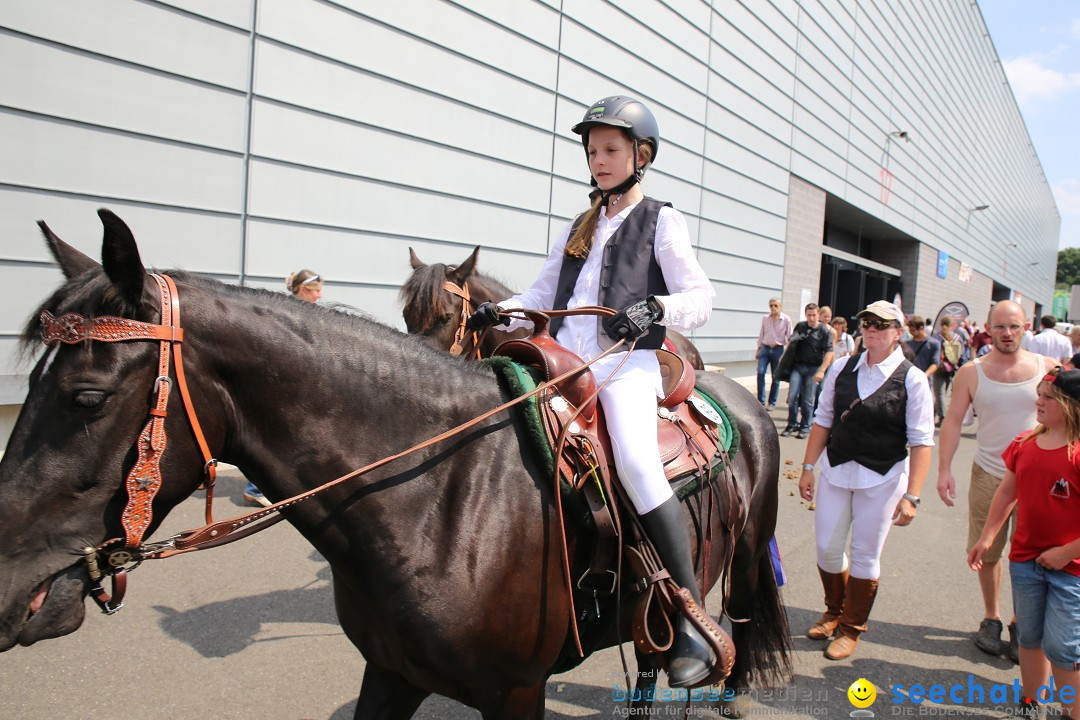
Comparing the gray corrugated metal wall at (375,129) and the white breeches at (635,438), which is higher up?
the gray corrugated metal wall at (375,129)

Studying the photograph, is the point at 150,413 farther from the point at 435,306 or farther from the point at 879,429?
the point at 879,429

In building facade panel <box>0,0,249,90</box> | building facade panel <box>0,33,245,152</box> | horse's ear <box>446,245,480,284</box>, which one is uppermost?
building facade panel <box>0,0,249,90</box>

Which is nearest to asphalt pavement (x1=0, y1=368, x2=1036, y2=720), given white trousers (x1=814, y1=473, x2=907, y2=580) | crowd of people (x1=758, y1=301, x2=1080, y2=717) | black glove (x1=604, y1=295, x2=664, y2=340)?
crowd of people (x1=758, y1=301, x2=1080, y2=717)

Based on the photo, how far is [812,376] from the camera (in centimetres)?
1042

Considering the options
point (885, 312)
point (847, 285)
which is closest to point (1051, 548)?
point (885, 312)

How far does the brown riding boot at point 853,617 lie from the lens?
151 inches

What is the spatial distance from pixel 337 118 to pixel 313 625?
5583mm

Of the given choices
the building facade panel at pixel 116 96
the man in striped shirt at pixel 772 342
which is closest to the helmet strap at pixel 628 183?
the building facade panel at pixel 116 96

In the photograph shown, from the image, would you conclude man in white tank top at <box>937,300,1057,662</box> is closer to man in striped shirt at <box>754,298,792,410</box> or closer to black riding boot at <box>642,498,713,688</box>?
black riding boot at <box>642,498,713,688</box>

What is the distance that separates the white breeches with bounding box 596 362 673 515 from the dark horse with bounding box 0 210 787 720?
0.90ft

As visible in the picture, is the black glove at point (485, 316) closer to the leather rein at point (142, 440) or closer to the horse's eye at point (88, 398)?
the leather rein at point (142, 440)

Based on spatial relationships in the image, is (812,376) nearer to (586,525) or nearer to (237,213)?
(237,213)

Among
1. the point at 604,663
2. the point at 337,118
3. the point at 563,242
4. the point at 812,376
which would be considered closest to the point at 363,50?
the point at 337,118

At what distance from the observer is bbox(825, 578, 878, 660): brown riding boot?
151 inches
